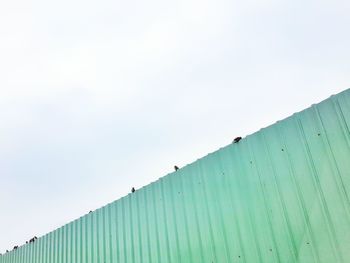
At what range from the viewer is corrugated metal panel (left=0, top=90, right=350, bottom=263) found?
12.0 ft

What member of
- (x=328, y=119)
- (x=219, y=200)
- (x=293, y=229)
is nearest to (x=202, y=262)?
(x=219, y=200)

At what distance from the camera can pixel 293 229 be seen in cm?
385

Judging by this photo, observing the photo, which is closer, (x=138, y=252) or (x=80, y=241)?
(x=138, y=252)

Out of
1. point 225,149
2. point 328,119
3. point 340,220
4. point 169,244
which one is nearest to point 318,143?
point 328,119

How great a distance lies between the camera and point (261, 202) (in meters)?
4.18

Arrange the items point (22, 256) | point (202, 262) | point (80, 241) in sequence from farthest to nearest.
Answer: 1. point (22, 256)
2. point (80, 241)
3. point (202, 262)

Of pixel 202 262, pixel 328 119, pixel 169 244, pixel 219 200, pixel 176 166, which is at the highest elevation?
pixel 176 166

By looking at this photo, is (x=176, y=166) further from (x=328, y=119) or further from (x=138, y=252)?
(x=328, y=119)

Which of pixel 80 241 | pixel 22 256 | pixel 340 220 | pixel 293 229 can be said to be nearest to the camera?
pixel 340 220

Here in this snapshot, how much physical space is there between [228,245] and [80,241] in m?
3.99

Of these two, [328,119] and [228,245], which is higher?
[328,119]

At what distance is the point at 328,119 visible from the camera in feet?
12.6

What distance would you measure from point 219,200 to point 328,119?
1704 mm

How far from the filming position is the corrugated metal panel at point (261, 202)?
366cm
